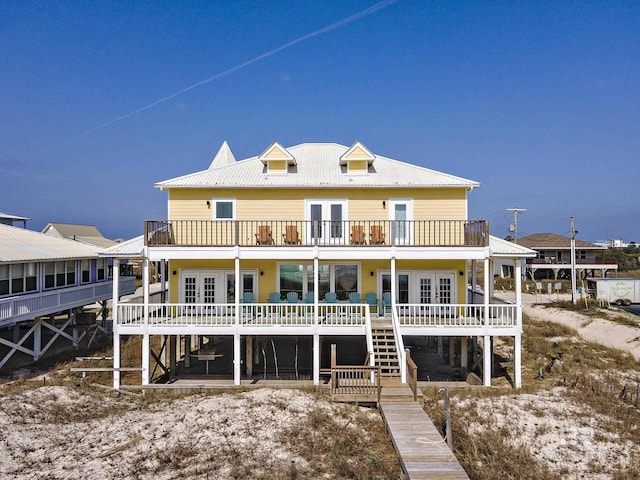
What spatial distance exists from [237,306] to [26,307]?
31.5 feet

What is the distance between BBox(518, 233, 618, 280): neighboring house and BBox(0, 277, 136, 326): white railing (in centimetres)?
4671

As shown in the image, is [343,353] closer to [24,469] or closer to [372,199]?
[372,199]

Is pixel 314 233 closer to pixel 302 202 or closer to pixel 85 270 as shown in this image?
pixel 302 202

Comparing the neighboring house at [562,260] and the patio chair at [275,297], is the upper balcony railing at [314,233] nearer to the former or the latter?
the patio chair at [275,297]

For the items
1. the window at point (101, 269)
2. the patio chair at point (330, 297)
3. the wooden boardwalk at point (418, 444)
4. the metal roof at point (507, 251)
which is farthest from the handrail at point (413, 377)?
the window at point (101, 269)

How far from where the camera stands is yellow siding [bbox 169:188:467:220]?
19406mm

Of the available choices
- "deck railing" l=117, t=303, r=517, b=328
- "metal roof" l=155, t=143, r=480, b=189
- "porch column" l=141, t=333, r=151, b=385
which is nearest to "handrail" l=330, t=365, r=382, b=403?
"deck railing" l=117, t=303, r=517, b=328

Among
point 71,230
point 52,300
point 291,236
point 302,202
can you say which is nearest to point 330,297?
point 291,236

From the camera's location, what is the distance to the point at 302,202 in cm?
1958

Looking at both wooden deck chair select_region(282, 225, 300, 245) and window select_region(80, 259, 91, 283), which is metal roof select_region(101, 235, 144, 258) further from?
window select_region(80, 259, 91, 283)

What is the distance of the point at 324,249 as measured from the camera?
667 inches

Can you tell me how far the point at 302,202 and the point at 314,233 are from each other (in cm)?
198

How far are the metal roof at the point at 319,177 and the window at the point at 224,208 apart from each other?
0.77 m

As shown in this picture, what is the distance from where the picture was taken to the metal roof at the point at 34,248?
19344mm
